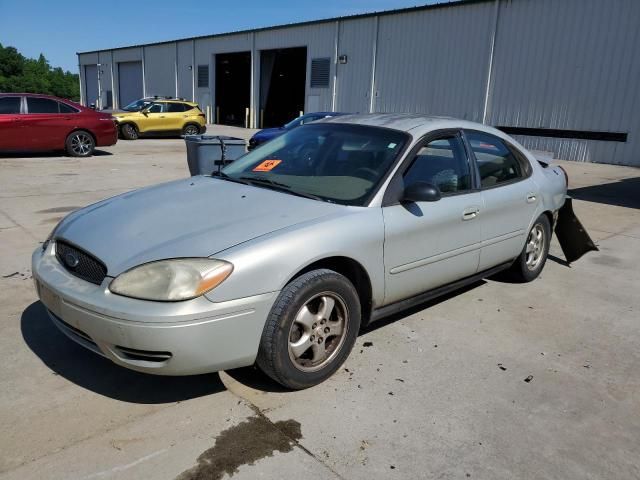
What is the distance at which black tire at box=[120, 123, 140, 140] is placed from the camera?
2019cm

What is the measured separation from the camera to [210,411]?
2.81 m

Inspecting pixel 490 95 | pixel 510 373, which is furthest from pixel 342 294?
pixel 490 95

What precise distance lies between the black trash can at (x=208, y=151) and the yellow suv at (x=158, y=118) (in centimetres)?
1471

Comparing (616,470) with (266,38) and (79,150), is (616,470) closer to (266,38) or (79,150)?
(79,150)

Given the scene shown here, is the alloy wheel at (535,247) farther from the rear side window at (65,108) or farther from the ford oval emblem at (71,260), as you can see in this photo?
Result: the rear side window at (65,108)

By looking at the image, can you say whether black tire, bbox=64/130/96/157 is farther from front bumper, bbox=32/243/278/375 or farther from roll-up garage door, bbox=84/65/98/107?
roll-up garage door, bbox=84/65/98/107

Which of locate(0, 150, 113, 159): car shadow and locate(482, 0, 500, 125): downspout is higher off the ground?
locate(482, 0, 500, 125): downspout

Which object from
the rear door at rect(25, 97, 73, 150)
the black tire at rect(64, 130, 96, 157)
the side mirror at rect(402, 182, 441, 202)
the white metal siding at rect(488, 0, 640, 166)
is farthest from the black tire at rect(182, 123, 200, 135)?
the side mirror at rect(402, 182, 441, 202)

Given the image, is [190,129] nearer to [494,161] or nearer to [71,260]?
[494,161]

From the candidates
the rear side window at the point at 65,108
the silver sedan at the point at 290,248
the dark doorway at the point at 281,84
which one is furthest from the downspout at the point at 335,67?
the silver sedan at the point at 290,248

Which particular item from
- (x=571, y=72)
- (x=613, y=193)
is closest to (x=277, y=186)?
(x=613, y=193)

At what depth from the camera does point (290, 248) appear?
9.19ft

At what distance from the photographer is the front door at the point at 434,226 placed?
11.2 feet

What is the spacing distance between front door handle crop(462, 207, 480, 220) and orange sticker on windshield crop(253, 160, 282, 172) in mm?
1385
